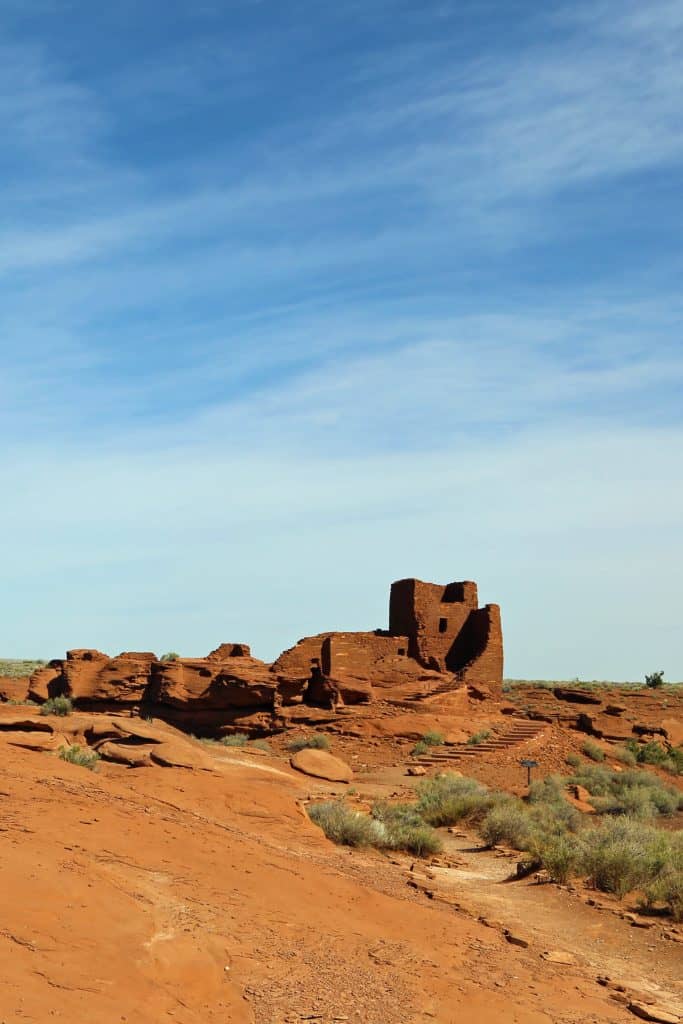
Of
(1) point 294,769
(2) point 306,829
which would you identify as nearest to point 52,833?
(2) point 306,829

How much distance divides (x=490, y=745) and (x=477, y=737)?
2.01 feet

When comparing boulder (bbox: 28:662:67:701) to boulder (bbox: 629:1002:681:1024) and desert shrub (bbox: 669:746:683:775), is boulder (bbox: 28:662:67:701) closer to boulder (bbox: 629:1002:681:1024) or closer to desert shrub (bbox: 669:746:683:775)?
desert shrub (bbox: 669:746:683:775)

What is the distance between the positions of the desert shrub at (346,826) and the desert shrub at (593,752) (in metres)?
17.3

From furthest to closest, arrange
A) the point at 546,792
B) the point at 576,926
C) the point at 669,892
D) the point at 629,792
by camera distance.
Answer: the point at 629,792 → the point at 546,792 → the point at 669,892 → the point at 576,926

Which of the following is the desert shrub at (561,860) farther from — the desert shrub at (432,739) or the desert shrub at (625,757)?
the desert shrub at (625,757)

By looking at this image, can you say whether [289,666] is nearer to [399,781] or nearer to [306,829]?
[399,781]

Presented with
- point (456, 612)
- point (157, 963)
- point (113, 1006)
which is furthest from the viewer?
point (456, 612)

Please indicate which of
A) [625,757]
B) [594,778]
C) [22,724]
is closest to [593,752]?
[625,757]

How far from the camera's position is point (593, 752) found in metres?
32.2

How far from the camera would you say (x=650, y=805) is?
2358cm

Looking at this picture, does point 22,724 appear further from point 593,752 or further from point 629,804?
point 593,752

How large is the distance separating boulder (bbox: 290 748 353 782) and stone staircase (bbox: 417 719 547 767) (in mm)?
4784

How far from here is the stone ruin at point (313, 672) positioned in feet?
108

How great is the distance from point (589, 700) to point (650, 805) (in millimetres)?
20296
